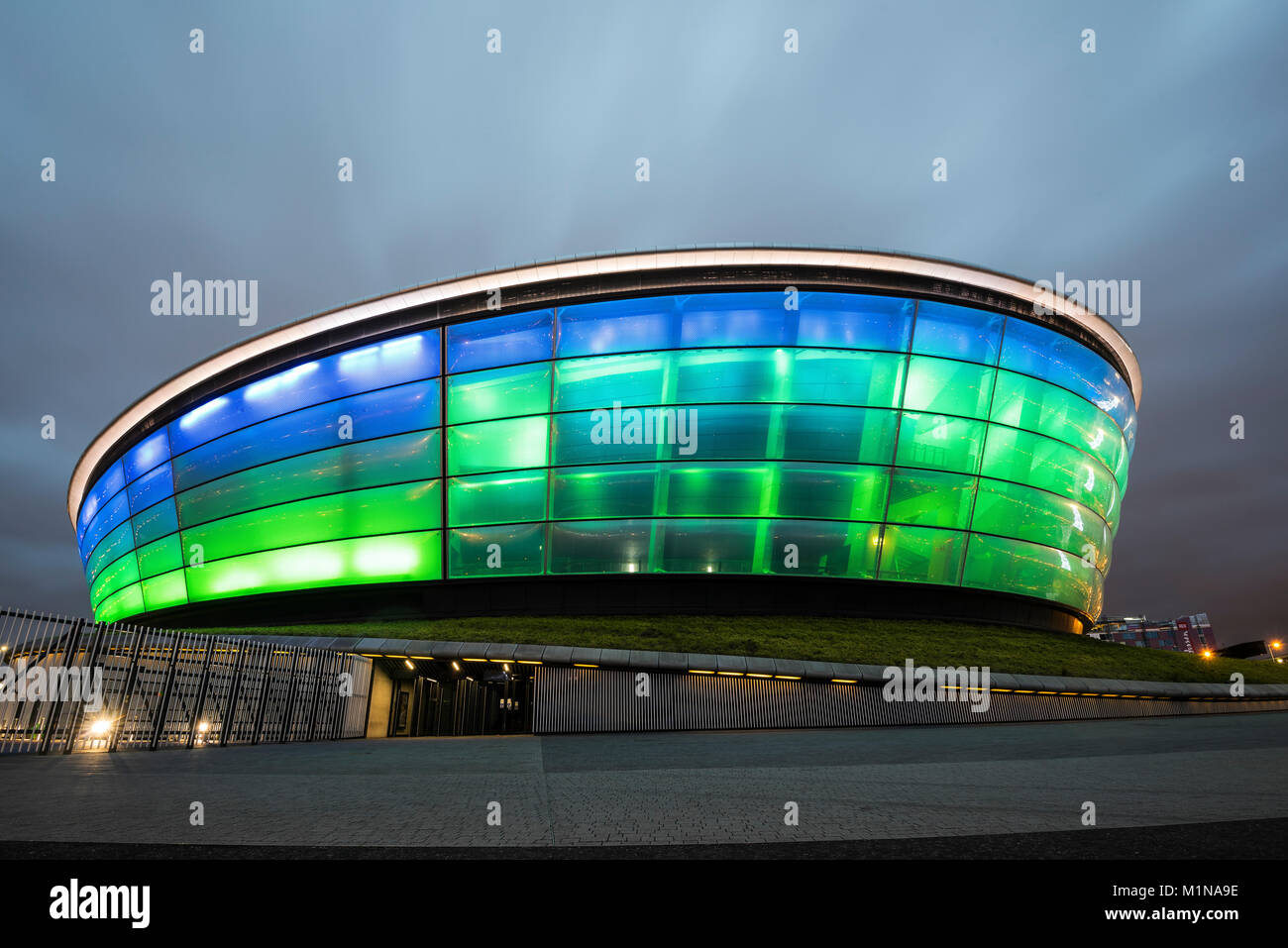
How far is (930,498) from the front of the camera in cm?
2731

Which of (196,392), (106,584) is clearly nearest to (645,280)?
(196,392)

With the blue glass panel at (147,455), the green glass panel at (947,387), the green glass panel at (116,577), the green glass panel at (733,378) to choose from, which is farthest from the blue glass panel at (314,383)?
the green glass panel at (947,387)

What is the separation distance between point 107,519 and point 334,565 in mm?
21519

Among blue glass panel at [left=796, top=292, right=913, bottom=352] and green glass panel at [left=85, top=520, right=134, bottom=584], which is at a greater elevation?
blue glass panel at [left=796, top=292, right=913, bottom=352]

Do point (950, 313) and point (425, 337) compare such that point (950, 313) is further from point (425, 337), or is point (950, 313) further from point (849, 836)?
point (849, 836)

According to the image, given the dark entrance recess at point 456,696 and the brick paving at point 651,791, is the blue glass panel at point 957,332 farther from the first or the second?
the dark entrance recess at point 456,696

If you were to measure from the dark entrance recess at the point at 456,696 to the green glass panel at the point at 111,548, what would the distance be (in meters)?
23.4

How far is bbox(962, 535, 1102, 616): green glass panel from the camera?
91.7 feet

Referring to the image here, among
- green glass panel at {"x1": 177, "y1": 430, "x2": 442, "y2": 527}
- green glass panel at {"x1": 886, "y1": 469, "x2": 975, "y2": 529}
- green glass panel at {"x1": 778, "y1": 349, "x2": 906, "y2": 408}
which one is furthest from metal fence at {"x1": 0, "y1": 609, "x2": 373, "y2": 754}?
green glass panel at {"x1": 886, "y1": 469, "x2": 975, "y2": 529}

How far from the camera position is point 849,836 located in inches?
170

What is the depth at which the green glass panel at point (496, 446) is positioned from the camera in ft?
88.3

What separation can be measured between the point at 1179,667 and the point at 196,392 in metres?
43.8

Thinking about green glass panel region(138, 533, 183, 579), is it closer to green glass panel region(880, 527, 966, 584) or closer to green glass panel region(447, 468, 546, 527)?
green glass panel region(447, 468, 546, 527)

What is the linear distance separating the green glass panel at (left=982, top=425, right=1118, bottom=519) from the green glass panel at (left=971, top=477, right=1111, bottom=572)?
413mm
